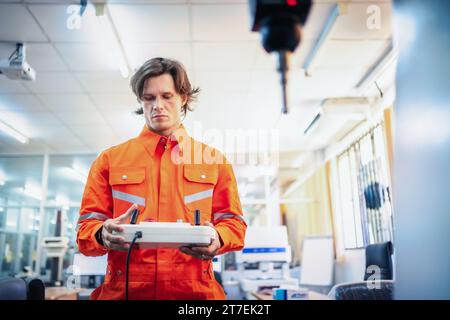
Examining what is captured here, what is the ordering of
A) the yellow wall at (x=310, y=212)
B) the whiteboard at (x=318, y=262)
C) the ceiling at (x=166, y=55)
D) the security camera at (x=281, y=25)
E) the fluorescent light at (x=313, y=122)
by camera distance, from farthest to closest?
the yellow wall at (x=310, y=212) → the whiteboard at (x=318, y=262) → the fluorescent light at (x=313, y=122) → the ceiling at (x=166, y=55) → the security camera at (x=281, y=25)

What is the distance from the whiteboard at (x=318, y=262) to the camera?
4785 mm

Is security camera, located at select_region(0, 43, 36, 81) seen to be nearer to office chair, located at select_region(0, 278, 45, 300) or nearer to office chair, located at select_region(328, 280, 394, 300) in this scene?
office chair, located at select_region(0, 278, 45, 300)

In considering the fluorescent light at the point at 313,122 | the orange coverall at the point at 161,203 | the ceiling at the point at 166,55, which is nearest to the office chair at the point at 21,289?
the orange coverall at the point at 161,203

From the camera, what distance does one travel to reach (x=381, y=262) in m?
2.81

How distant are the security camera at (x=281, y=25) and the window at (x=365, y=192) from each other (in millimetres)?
3170

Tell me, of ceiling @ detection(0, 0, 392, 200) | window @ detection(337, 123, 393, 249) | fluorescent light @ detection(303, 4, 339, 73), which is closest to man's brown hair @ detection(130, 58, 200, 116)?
ceiling @ detection(0, 0, 392, 200)

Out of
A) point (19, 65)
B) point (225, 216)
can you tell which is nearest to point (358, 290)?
point (225, 216)

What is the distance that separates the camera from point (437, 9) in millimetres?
487

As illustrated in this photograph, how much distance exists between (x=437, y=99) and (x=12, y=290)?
0.99 m

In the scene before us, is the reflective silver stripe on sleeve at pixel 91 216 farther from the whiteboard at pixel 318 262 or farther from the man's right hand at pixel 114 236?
the whiteboard at pixel 318 262

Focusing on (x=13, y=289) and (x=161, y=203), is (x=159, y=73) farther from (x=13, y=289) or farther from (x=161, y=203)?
(x=13, y=289)

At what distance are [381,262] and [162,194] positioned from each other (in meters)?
2.42
